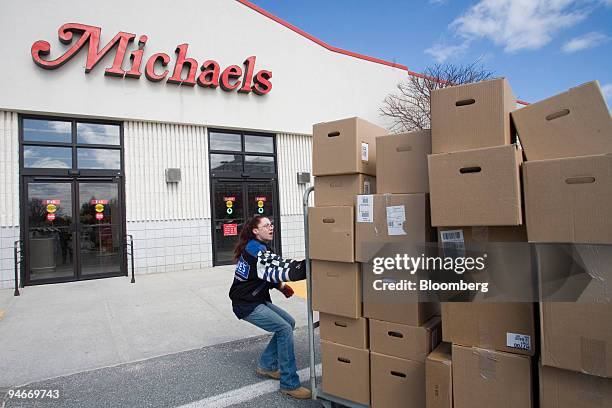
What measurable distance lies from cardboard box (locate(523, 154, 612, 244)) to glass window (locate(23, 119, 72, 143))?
896cm

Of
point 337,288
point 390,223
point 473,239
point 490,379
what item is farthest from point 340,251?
point 490,379

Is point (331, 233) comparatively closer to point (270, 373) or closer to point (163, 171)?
point (270, 373)

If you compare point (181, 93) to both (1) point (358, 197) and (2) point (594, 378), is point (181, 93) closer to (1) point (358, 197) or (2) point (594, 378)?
(1) point (358, 197)

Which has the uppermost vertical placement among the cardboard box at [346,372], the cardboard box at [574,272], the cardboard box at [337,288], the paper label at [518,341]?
the cardboard box at [574,272]

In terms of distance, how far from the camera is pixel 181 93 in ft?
30.0

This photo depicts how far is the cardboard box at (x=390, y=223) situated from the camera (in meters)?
2.36

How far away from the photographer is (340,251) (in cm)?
265

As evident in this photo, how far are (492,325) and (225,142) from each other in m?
8.86

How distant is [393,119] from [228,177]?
6.79 m


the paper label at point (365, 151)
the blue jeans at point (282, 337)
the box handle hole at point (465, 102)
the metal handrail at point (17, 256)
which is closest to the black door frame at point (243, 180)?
the metal handrail at point (17, 256)

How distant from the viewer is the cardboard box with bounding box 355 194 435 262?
2.36m

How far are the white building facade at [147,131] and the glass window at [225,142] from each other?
0.04 metres

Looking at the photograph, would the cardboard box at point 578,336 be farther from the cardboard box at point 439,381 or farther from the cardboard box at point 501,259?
the cardboard box at point 439,381

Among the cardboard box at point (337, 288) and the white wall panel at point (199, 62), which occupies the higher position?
the white wall panel at point (199, 62)
